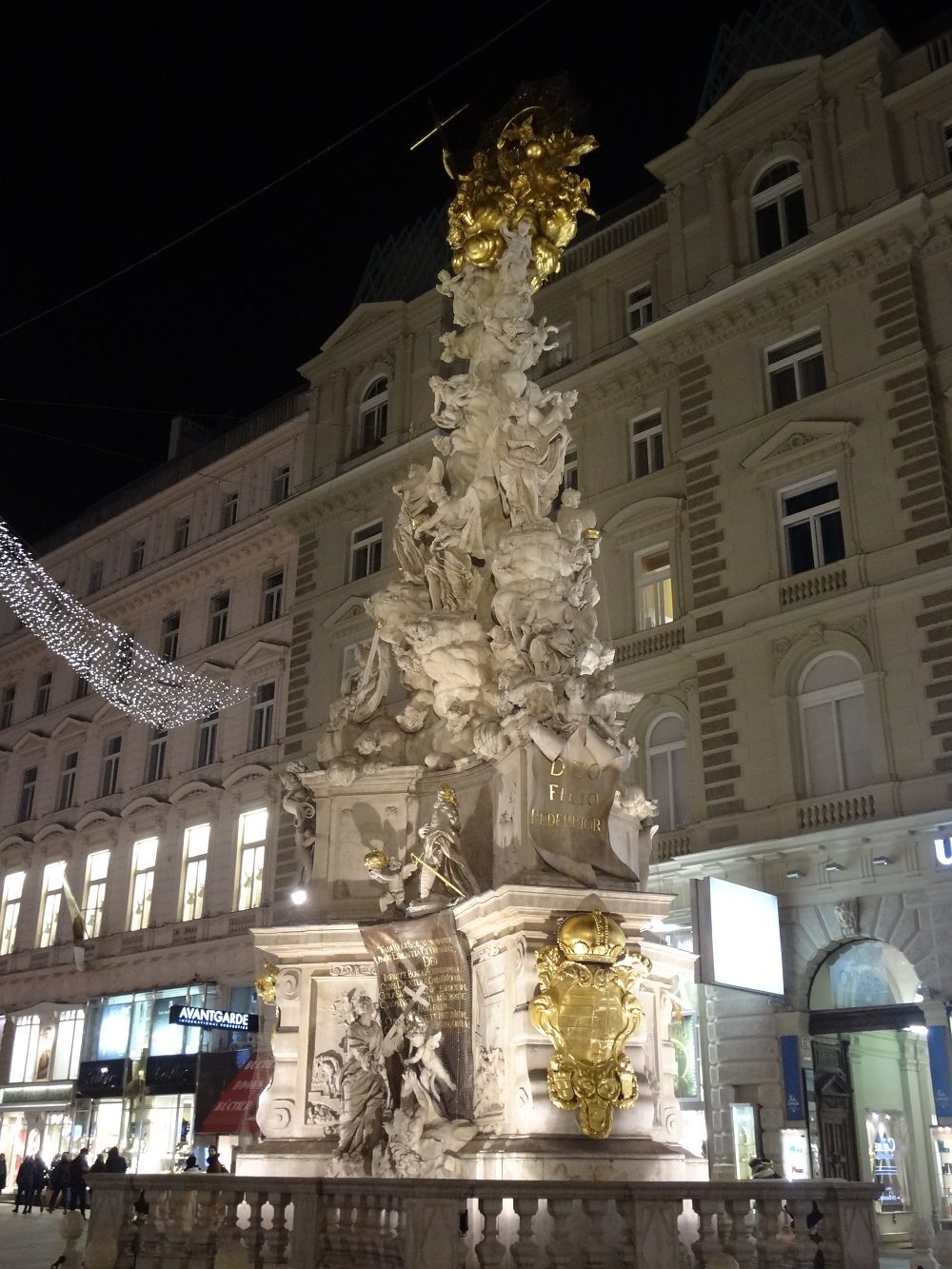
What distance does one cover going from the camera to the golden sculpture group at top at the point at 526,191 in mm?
15633

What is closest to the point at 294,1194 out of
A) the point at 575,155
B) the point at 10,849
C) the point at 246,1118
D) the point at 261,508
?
the point at 575,155

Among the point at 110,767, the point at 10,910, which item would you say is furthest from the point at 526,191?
the point at 10,910

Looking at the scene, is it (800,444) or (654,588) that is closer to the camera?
(800,444)

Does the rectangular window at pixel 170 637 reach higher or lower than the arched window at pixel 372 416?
lower

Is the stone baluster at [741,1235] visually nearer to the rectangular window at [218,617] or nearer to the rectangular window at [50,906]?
the rectangular window at [218,617]

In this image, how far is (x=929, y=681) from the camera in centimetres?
2203

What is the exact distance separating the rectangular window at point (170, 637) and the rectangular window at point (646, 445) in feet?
58.4

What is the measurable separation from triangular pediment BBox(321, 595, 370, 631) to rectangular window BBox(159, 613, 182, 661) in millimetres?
8547

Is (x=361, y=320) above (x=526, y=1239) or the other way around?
above

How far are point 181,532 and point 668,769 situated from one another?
2273 centimetres

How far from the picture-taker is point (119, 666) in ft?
131

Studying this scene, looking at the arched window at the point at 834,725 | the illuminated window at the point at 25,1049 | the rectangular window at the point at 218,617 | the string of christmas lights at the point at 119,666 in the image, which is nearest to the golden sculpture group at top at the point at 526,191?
the arched window at the point at 834,725

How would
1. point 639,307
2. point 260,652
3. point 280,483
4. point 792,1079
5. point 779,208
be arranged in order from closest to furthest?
1. point 792,1079
2. point 779,208
3. point 639,307
4. point 260,652
5. point 280,483

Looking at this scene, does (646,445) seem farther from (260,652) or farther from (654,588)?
(260,652)
